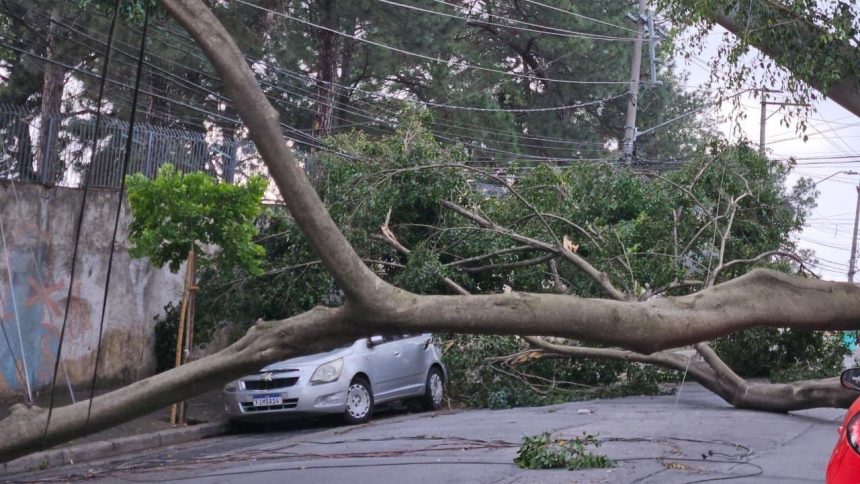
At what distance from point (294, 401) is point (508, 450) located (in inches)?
210

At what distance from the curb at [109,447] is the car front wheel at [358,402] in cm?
216

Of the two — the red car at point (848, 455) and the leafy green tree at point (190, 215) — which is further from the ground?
the leafy green tree at point (190, 215)

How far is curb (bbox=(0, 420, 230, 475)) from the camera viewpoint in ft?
40.0

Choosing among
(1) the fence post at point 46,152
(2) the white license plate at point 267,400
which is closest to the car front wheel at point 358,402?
(2) the white license plate at point 267,400

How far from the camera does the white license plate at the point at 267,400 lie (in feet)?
50.1

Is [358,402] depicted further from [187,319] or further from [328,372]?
[187,319]

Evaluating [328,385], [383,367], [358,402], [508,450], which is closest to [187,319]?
[328,385]

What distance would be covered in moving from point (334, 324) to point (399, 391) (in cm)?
1045

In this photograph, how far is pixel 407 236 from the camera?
16375mm

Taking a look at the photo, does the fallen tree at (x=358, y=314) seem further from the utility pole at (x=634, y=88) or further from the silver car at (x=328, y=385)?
the utility pole at (x=634, y=88)

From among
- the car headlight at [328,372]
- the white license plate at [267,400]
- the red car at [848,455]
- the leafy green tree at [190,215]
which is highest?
the leafy green tree at [190,215]

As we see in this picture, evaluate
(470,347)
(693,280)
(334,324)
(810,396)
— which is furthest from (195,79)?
(334,324)

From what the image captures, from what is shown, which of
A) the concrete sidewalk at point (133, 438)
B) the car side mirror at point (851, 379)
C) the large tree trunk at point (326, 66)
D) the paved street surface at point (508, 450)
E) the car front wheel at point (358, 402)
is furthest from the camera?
the large tree trunk at point (326, 66)

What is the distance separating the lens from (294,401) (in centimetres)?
1519
